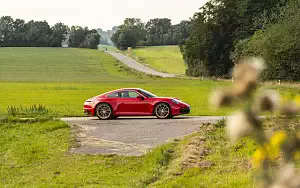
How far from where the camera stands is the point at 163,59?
12975cm

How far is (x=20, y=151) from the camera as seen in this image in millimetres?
14680

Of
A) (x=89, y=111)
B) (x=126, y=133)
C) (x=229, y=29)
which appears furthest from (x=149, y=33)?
(x=126, y=133)

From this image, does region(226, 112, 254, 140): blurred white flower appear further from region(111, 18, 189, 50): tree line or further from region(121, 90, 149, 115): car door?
region(111, 18, 189, 50): tree line

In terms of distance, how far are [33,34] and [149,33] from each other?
4577cm

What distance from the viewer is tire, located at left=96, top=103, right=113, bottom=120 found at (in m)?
22.4

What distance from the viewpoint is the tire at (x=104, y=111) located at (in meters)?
22.4

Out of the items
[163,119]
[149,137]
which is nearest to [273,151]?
[149,137]

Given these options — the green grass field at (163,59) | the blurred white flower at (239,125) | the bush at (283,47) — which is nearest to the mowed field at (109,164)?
the blurred white flower at (239,125)

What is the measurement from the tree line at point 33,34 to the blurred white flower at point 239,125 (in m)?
159

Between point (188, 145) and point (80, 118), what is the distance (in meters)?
10.5

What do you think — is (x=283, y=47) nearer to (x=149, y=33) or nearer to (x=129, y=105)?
(x=129, y=105)

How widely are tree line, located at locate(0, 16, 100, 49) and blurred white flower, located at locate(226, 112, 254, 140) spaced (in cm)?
15947

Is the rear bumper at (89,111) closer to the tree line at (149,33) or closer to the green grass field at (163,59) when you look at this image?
the green grass field at (163,59)

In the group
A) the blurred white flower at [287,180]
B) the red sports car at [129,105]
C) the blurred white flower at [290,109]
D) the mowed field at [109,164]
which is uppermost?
the blurred white flower at [290,109]
